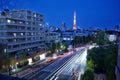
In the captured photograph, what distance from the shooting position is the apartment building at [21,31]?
1727cm

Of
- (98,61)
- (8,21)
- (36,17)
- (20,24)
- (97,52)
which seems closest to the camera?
(98,61)

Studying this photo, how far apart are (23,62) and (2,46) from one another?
100 inches

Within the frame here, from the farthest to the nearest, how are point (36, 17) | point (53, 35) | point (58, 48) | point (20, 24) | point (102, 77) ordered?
1. point (53, 35)
2. point (58, 48)
3. point (36, 17)
4. point (20, 24)
5. point (102, 77)

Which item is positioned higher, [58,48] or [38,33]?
[38,33]

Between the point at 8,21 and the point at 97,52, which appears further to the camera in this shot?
the point at 8,21

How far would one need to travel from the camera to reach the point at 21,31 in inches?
797

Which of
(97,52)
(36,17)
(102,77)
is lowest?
(102,77)

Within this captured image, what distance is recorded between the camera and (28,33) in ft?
72.4

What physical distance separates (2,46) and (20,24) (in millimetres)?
5254

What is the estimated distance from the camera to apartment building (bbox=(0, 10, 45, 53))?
1727cm

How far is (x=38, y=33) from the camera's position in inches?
986

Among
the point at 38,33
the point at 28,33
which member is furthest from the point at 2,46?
the point at 38,33

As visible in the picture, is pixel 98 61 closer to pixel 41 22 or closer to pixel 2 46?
pixel 2 46

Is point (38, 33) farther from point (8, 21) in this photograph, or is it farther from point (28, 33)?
point (8, 21)
